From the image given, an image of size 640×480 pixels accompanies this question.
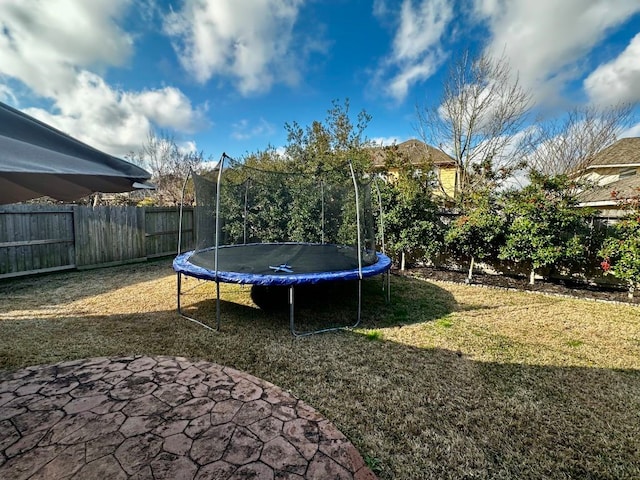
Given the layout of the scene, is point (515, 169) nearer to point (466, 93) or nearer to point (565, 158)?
point (466, 93)

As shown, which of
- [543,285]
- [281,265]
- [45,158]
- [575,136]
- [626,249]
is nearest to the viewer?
[45,158]

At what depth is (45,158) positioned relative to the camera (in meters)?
1.00

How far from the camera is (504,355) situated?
264 centimetres

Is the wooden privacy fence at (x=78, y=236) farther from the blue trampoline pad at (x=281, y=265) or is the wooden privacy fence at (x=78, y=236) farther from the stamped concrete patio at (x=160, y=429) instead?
the stamped concrete patio at (x=160, y=429)

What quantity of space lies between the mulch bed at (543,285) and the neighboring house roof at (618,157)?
7.08 meters

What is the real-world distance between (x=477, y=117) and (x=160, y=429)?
365 inches

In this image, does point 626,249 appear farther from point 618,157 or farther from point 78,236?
point 618,157

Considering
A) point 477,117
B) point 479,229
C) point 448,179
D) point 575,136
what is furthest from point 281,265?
point 575,136

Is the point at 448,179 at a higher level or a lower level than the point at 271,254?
higher

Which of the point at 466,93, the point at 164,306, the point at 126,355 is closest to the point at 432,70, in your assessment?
the point at 466,93

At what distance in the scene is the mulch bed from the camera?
432 centimetres

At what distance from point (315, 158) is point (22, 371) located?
6.95 m

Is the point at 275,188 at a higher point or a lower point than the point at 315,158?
lower

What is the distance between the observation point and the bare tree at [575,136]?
896cm
